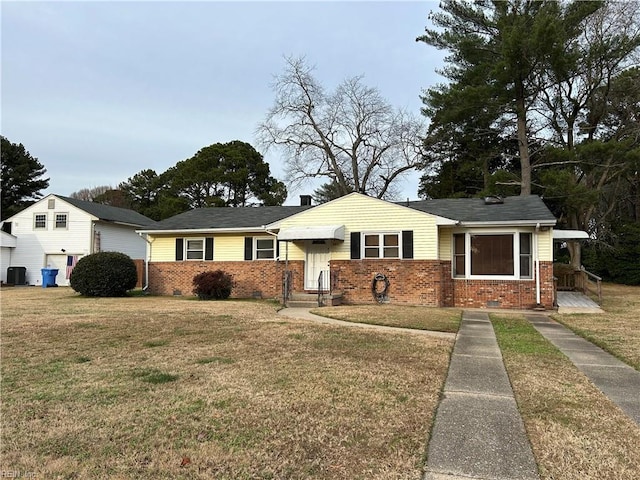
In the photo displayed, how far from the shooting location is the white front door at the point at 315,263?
50.3 feet

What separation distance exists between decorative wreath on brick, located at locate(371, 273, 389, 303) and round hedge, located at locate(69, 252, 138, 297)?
954cm

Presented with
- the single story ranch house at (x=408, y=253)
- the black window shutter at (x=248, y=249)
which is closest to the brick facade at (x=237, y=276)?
the single story ranch house at (x=408, y=253)

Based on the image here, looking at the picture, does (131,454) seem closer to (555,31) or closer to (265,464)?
(265,464)

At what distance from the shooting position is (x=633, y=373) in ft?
18.4

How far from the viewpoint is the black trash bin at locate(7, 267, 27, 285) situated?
25.1m

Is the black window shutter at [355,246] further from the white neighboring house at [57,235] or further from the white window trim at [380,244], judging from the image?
the white neighboring house at [57,235]

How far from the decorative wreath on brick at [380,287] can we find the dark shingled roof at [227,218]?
511 cm

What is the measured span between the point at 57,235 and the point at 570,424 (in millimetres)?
27832

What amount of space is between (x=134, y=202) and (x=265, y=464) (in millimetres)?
47024

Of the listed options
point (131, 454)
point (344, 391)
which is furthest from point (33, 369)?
point (344, 391)

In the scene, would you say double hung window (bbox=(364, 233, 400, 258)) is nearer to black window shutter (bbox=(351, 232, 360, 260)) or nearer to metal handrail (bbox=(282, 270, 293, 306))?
black window shutter (bbox=(351, 232, 360, 260))

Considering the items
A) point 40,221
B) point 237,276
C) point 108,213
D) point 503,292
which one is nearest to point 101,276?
point 237,276

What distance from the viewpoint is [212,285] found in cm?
1548

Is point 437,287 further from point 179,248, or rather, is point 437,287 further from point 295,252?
point 179,248
